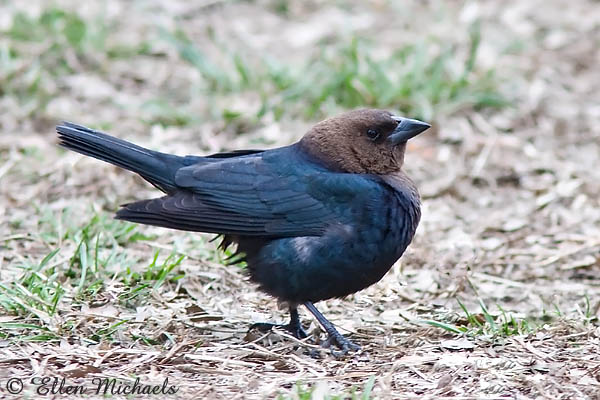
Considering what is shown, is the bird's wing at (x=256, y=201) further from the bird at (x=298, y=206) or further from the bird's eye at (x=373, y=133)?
the bird's eye at (x=373, y=133)

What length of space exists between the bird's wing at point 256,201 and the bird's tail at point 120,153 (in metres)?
0.09

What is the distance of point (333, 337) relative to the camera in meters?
4.98

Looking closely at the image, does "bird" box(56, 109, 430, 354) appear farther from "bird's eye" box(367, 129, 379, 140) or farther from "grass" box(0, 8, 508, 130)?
"grass" box(0, 8, 508, 130)

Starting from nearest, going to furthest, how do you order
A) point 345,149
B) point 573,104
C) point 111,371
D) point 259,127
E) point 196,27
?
point 111,371 < point 345,149 < point 259,127 < point 573,104 < point 196,27

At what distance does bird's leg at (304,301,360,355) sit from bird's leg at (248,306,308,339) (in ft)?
0.48

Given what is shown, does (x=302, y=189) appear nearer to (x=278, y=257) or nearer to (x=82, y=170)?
(x=278, y=257)

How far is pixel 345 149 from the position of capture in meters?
5.32

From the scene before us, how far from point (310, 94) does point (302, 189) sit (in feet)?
10.1

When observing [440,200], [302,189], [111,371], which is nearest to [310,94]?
[440,200]

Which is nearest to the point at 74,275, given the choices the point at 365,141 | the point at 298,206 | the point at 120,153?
the point at 120,153

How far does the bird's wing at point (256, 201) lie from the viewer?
4.91m

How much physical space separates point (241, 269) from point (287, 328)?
736 millimetres

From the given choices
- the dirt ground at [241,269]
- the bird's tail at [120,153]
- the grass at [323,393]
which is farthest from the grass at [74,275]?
the grass at [323,393]

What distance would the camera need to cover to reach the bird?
486 centimetres
